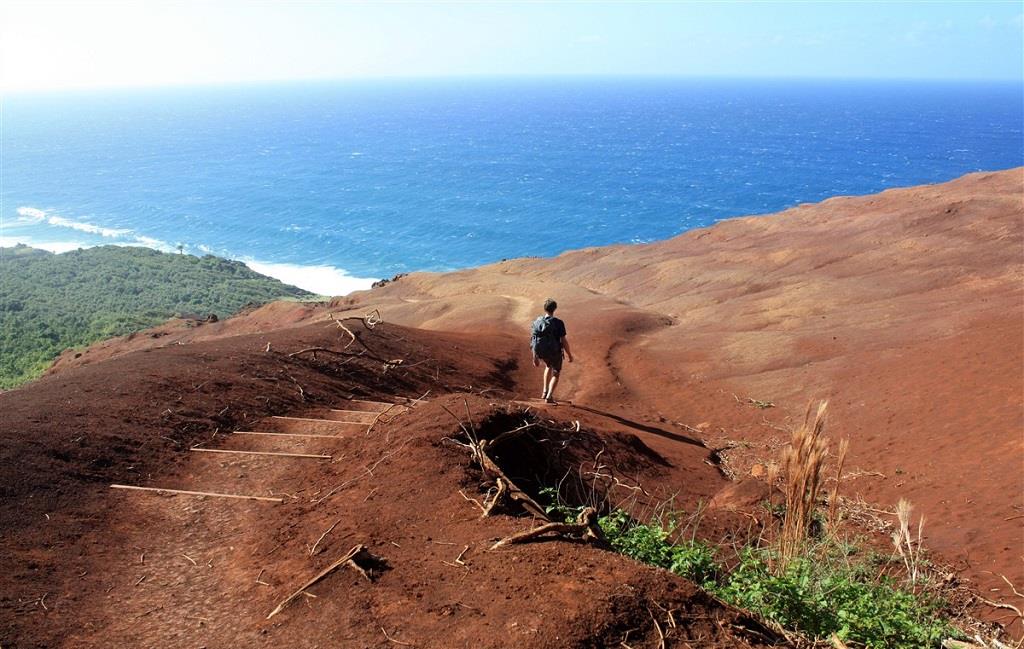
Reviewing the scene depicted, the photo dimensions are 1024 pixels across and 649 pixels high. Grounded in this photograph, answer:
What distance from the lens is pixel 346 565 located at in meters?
5.27

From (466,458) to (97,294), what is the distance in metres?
42.3

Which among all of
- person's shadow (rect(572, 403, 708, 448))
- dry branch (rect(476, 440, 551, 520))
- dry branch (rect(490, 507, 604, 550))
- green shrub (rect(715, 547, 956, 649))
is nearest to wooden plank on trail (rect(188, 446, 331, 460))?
dry branch (rect(476, 440, 551, 520))

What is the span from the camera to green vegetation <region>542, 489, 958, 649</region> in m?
4.55

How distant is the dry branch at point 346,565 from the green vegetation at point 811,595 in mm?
1869

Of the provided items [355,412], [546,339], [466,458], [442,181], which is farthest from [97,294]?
[442,181]

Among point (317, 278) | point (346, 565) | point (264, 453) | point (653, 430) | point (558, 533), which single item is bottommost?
point (317, 278)

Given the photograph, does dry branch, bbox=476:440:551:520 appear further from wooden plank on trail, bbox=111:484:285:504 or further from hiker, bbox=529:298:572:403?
hiker, bbox=529:298:572:403

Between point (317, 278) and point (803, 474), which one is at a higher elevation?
point (803, 474)

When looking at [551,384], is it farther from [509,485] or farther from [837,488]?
[837,488]

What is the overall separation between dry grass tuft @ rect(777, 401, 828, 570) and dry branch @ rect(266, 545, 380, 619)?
9.89 feet

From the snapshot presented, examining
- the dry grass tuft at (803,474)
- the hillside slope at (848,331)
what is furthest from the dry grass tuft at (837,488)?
the hillside slope at (848,331)

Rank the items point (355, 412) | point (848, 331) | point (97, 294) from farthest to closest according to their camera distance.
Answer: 1. point (97, 294)
2. point (848, 331)
3. point (355, 412)

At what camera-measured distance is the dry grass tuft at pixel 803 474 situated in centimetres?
450

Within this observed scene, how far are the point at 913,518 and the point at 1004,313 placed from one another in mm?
8787
